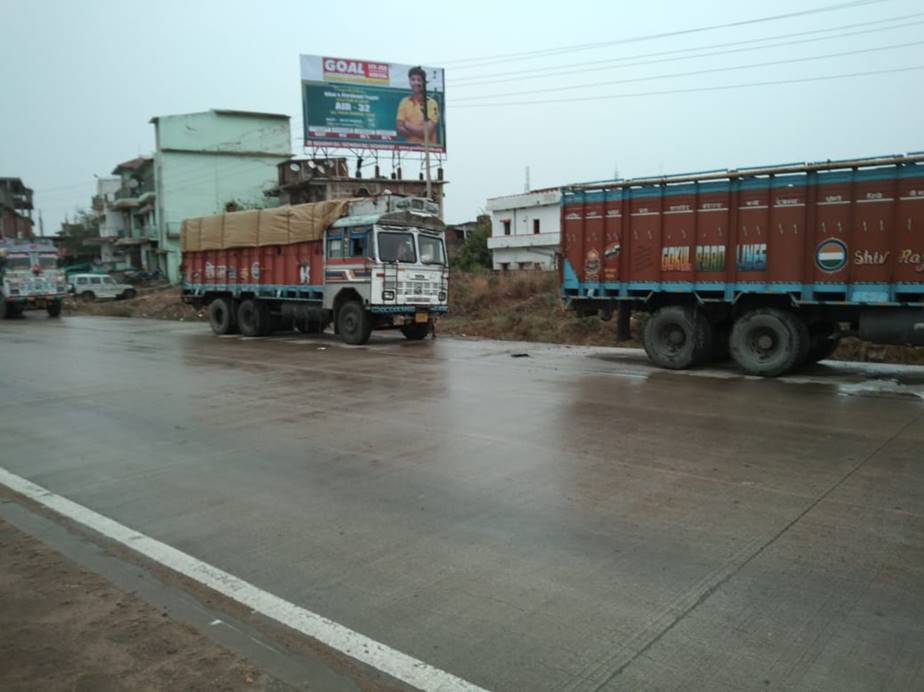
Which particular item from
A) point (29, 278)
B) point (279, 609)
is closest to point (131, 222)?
point (29, 278)

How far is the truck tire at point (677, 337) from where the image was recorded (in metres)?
12.7

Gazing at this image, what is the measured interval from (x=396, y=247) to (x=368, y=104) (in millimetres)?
23321

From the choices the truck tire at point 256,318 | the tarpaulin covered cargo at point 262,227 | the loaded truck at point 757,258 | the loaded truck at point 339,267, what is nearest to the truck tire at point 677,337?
the loaded truck at point 757,258

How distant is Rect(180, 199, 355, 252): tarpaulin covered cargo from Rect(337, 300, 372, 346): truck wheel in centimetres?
209

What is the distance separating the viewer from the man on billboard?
38.2 m

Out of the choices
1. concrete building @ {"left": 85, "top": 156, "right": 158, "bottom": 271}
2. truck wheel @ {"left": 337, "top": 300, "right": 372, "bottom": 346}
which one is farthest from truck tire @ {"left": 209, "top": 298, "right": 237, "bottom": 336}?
concrete building @ {"left": 85, "top": 156, "right": 158, "bottom": 271}

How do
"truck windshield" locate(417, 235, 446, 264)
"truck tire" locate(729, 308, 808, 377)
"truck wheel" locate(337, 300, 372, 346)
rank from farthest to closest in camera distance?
"truck windshield" locate(417, 235, 446, 264) → "truck wheel" locate(337, 300, 372, 346) → "truck tire" locate(729, 308, 808, 377)

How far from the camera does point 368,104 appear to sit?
125 ft

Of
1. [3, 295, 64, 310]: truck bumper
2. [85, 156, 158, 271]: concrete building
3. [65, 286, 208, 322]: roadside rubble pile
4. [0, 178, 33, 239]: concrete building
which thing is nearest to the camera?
[3, 295, 64, 310]: truck bumper

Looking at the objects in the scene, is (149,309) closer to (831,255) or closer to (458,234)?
(458,234)

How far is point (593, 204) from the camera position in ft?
45.4

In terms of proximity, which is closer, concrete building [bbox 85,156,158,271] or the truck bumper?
the truck bumper

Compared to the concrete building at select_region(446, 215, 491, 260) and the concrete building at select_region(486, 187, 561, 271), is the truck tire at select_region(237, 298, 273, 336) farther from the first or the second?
the concrete building at select_region(446, 215, 491, 260)

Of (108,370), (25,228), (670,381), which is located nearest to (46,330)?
(108,370)
